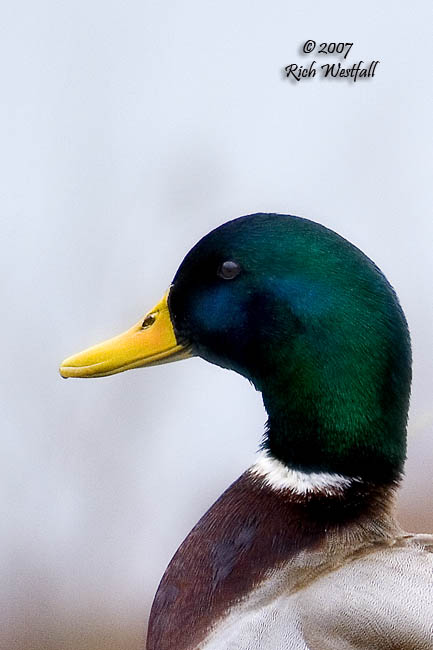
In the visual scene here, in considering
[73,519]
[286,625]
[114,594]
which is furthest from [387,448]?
[114,594]

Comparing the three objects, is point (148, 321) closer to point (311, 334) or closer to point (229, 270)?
point (229, 270)

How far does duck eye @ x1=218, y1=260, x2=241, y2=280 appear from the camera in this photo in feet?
6.13

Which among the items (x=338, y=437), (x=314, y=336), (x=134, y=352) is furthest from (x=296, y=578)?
(x=134, y=352)

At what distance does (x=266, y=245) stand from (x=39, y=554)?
1635mm

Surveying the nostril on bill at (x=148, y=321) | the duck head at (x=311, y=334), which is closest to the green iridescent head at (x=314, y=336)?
the duck head at (x=311, y=334)

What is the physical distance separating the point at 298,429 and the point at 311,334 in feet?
0.48

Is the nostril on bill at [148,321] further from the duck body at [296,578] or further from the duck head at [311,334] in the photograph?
the duck body at [296,578]

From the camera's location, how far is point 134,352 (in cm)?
198

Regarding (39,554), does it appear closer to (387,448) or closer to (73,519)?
(73,519)

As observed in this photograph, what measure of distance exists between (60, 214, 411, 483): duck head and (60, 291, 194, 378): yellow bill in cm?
7

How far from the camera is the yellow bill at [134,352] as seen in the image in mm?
1973

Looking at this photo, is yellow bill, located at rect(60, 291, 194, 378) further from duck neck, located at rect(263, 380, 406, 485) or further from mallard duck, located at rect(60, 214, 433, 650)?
duck neck, located at rect(263, 380, 406, 485)

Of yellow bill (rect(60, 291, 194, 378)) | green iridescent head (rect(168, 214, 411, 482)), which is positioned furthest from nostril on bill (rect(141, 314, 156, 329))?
green iridescent head (rect(168, 214, 411, 482))

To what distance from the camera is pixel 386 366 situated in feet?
5.96
